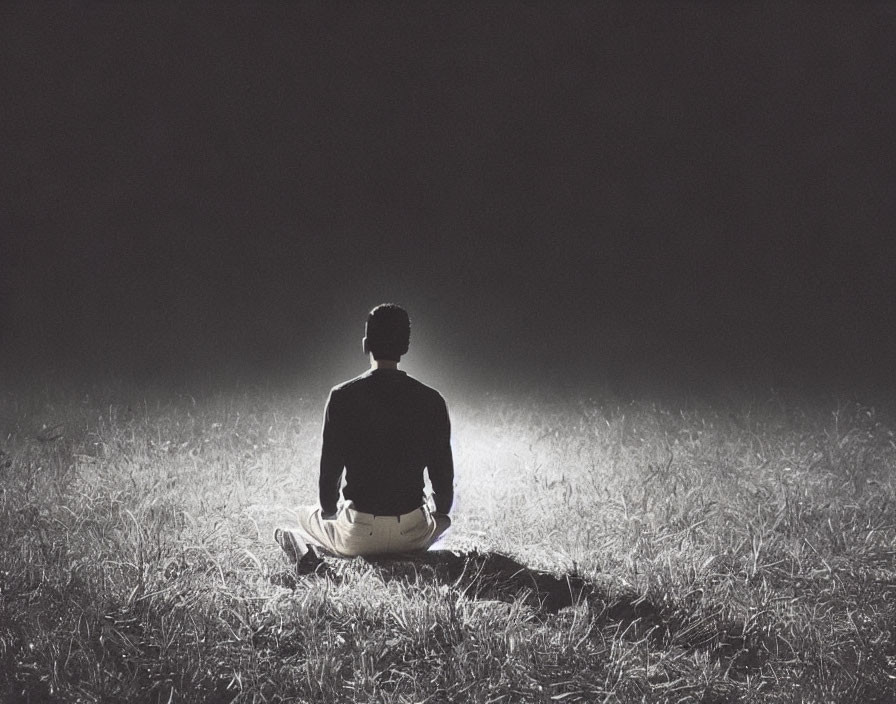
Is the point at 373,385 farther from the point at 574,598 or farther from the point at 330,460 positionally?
the point at 574,598

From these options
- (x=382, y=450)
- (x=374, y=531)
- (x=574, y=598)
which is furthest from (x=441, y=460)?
(x=574, y=598)

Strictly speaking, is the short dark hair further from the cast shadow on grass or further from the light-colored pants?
the cast shadow on grass

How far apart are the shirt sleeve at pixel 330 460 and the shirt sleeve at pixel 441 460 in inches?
19.4

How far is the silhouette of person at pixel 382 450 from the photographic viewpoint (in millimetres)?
3623

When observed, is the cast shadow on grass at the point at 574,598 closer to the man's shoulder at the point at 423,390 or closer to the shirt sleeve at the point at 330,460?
the shirt sleeve at the point at 330,460

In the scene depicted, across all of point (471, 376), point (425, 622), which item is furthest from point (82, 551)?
point (471, 376)

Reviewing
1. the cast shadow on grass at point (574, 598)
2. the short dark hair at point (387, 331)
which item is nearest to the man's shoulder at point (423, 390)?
the short dark hair at point (387, 331)

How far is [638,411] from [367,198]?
19.5 metres

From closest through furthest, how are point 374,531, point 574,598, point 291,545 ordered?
1. point 574,598
2. point 374,531
3. point 291,545

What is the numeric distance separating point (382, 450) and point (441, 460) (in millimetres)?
333

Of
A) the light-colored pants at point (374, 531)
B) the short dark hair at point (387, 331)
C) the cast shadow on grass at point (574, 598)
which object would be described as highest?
the short dark hair at point (387, 331)

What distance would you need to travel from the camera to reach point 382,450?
12.1 feet

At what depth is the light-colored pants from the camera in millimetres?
3732

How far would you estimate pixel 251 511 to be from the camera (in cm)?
489
